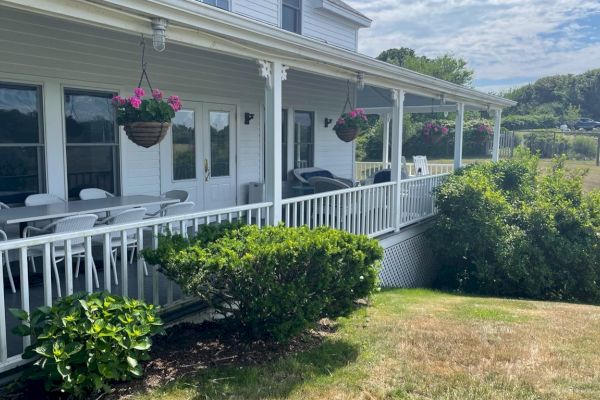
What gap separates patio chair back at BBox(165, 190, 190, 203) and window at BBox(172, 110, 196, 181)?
56 centimetres

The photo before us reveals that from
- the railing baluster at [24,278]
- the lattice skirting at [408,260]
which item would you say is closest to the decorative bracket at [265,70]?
the railing baluster at [24,278]

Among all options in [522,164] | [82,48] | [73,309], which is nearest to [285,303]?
[73,309]

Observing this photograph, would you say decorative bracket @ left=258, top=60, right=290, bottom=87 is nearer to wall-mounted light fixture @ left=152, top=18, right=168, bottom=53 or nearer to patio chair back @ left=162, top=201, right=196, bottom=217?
wall-mounted light fixture @ left=152, top=18, right=168, bottom=53

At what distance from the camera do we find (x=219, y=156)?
9023mm

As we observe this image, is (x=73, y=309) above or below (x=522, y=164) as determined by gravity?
below

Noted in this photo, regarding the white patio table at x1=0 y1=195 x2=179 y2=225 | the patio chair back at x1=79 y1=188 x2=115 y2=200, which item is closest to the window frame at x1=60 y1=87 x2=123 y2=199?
the patio chair back at x1=79 y1=188 x2=115 y2=200

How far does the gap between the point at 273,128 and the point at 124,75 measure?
2.80 metres

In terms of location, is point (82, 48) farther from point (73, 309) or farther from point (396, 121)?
point (396, 121)

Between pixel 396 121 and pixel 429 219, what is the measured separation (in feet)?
8.98

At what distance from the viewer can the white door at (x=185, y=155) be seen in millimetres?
7961

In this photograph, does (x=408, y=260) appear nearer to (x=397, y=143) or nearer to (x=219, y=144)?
(x=397, y=143)

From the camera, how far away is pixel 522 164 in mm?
11609

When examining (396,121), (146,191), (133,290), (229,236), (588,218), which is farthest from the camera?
(588,218)

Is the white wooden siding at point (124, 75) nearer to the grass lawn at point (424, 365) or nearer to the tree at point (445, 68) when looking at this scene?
the grass lawn at point (424, 365)
